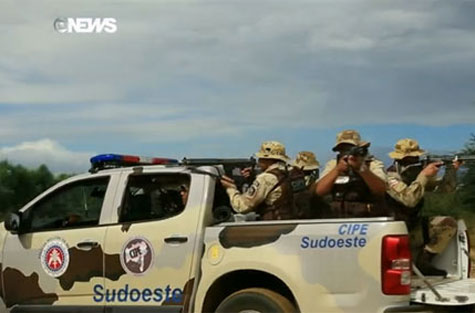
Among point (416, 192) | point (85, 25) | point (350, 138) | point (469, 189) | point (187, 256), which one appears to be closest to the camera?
point (85, 25)

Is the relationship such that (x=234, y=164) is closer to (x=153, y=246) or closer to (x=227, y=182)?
(x=227, y=182)

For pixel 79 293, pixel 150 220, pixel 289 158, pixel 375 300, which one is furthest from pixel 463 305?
pixel 79 293

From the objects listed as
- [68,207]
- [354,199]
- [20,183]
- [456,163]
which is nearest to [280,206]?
A: [354,199]

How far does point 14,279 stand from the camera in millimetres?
5867

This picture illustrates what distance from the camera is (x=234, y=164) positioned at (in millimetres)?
5449

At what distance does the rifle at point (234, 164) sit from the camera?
17.3 ft

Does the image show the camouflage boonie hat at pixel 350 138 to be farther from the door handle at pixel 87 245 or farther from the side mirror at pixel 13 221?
the side mirror at pixel 13 221

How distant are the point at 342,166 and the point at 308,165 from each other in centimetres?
47

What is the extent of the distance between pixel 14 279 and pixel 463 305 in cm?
309

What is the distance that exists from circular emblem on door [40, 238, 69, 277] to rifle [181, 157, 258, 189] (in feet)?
3.58

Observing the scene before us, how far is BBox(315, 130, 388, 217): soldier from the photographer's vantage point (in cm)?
527

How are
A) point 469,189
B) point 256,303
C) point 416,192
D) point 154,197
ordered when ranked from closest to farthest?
point 256,303
point 416,192
point 154,197
point 469,189

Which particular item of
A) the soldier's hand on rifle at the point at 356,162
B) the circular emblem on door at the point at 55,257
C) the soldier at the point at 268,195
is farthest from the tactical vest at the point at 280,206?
the circular emblem on door at the point at 55,257

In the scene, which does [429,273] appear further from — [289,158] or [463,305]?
[289,158]
